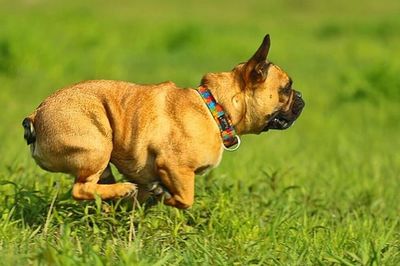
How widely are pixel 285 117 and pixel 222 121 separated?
0.51 m

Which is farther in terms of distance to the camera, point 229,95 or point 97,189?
point 229,95

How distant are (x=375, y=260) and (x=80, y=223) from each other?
5.60ft

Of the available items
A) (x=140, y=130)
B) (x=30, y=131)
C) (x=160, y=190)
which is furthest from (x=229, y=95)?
(x=30, y=131)

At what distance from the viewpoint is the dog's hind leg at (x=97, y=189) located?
181 inches

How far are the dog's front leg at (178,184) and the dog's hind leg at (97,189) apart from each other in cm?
20

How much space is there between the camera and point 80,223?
4.62m

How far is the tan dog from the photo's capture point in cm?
455

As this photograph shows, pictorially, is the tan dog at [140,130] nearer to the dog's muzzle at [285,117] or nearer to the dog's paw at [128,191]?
the dog's paw at [128,191]

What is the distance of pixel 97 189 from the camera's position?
4625 millimetres

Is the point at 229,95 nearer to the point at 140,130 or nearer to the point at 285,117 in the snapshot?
the point at 285,117

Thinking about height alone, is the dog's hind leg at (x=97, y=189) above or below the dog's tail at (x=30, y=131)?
below

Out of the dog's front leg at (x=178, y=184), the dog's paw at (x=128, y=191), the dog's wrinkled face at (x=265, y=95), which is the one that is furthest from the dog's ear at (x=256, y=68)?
the dog's paw at (x=128, y=191)

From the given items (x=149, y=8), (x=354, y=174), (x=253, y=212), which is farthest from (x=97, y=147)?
(x=149, y=8)

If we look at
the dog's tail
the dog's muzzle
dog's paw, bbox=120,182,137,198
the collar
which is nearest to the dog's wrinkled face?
the dog's muzzle
